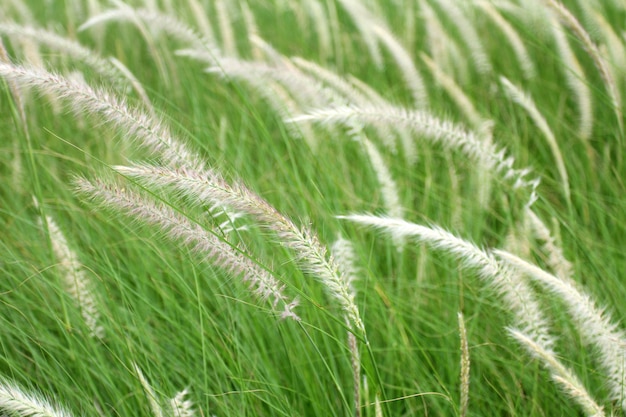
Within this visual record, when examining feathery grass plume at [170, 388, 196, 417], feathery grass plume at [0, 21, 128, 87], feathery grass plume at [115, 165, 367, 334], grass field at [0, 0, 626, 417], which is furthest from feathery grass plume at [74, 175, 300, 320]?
feathery grass plume at [0, 21, 128, 87]

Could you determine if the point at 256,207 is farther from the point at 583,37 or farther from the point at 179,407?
the point at 583,37

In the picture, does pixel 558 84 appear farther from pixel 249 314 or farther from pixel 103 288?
pixel 103 288

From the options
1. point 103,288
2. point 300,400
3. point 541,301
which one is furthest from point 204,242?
point 541,301

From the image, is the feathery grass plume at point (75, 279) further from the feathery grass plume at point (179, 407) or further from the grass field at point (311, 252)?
the feathery grass plume at point (179, 407)

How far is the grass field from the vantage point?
132 cm

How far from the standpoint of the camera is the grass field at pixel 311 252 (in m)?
1.32

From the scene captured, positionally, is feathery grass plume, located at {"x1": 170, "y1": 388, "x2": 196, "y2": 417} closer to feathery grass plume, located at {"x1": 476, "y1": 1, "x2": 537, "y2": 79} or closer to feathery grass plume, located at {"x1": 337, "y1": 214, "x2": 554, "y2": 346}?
feathery grass plume, located at {"x1": 337, "y1": 214, "x2": 554, "y2": 346}

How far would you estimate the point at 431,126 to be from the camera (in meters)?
1.82

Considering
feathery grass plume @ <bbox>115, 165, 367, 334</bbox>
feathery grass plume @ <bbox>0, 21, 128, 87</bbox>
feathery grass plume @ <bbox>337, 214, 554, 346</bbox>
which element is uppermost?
feathery grass plume @ <bbox>0, 21, 128, 87</bbox>

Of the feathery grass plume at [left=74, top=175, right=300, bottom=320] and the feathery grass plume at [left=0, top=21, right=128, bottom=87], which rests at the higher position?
the feathery grass plume at [left=0, top=21, right=128, bottom=87]

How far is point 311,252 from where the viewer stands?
114cm

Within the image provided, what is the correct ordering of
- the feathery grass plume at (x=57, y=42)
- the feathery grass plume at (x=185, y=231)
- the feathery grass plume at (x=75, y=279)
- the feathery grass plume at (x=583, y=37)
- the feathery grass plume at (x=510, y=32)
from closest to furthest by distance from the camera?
the feathery grass plume at (x=185, y=231), the feathery grass plume at (x=75, y=279), the feathery grass plume at (x=583, y=37), the feathery grass plume at (x=57, y=42), the feathery grass plume at (x=510, y=32)

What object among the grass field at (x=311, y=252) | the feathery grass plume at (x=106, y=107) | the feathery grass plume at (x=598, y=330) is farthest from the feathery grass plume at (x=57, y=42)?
the feathery grass plume at (x=598, y=330)

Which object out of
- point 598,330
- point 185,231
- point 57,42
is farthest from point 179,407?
point 57,42
